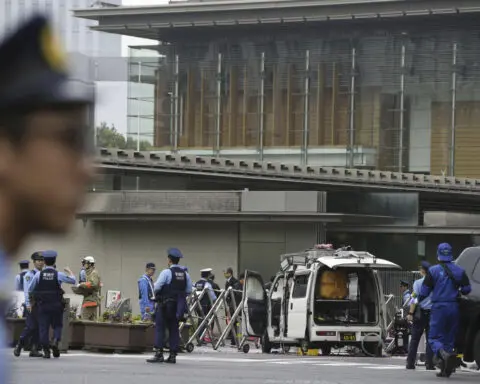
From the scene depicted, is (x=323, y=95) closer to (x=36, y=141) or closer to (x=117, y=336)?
(x=117, y=336)

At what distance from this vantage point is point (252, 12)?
65.2 m

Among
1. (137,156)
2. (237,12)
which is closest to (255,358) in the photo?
(137,156)

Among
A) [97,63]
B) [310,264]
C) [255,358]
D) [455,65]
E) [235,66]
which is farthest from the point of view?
[235,66]

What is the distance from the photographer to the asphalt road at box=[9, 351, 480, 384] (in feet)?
59.0

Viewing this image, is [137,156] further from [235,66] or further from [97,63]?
[97,63]

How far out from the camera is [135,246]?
1590 inches

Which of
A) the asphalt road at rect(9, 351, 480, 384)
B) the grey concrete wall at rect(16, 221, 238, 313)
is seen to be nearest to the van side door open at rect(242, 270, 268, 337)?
the asphalt road at rect(9, 351, 480, 384)

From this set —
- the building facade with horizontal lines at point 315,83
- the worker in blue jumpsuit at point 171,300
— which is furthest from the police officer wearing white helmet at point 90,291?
the building facade with horizontal lines at point 315,83

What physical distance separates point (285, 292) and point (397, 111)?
114ft

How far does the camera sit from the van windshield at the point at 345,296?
27.3 meters

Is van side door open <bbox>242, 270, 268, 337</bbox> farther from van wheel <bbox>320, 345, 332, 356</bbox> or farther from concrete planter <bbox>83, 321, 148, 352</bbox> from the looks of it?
concrete planter <bbox>83, 321, 148, 352</bbox>

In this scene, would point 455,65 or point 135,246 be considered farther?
point 455,65

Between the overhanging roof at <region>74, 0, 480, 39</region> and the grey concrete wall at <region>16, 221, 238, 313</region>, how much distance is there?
21.4 meters

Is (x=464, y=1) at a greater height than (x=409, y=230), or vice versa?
(x=464, y=1)
